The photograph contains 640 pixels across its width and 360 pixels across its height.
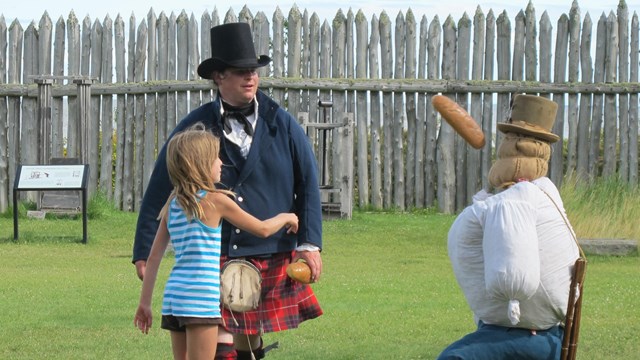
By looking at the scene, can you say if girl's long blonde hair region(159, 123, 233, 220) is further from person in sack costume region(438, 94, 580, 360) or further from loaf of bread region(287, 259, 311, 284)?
person in sack costume region(438, 94, 580, 360)

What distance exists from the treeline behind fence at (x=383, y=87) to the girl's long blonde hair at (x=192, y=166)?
12.9 m

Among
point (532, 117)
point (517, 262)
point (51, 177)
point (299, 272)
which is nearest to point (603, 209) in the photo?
point (51, 177)

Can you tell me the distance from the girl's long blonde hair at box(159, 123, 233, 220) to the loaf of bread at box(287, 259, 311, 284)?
0.51 m

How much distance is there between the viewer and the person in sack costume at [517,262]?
4.70 metres

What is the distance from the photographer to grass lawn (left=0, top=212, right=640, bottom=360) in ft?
27.3

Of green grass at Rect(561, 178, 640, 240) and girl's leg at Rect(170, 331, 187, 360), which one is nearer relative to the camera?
girl's leg at Rect(170, 331, 187, 360)

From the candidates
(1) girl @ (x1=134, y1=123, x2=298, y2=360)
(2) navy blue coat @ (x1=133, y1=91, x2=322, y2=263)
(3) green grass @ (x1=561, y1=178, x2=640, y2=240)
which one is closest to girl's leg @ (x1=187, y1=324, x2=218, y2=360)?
(1) girl @ (x1=134, y1=123, x2=298, y2=360)

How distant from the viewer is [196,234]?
18.2ft

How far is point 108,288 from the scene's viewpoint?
11141mm

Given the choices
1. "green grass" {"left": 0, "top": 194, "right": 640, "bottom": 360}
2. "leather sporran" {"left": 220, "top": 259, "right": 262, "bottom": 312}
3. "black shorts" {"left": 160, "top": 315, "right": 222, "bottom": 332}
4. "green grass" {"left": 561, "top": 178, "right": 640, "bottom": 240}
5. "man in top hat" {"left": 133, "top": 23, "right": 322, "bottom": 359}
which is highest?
"man in top hat" {"left": 133, "top": 23, "right": 322, "bottom": 359}

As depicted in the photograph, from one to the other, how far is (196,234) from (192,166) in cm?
29

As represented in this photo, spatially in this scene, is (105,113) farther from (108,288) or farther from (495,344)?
(495,344)

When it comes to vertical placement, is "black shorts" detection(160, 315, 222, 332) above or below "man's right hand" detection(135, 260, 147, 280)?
below

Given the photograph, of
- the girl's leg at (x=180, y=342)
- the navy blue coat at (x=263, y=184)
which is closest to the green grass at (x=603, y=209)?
the navy blue coat at (x=263, y=184)
